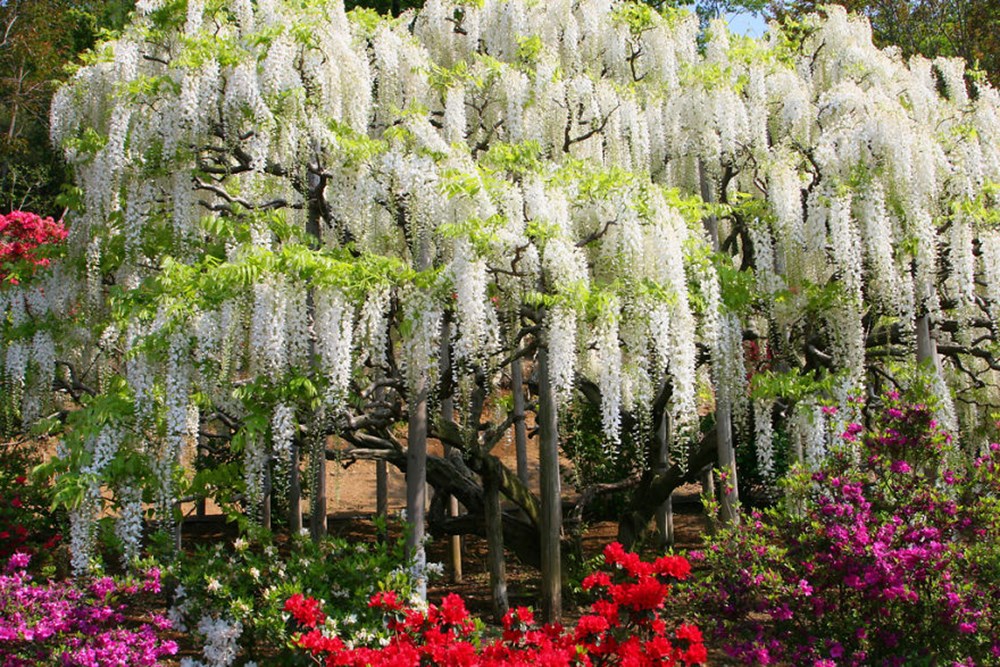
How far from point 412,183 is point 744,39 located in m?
4.77

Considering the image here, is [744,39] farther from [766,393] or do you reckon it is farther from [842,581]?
[842,581]

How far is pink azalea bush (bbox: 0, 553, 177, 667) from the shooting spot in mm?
5020

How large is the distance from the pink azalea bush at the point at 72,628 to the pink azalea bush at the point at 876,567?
341 cm

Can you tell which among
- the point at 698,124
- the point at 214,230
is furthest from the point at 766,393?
the point at 214,230

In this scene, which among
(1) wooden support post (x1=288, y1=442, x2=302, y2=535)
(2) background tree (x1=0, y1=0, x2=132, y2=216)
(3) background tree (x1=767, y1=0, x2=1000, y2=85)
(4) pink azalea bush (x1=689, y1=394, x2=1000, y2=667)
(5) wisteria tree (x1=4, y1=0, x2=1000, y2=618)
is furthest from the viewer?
(2) background tree (x1=0, y1=0, x2=132, y2=216)

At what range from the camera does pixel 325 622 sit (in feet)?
17.0

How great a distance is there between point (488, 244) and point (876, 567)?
3.09 metres

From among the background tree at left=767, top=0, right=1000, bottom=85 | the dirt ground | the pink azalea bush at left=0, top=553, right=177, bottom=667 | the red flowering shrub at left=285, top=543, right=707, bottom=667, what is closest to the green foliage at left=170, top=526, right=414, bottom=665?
the pink azalea bush at left=0, top=553, right=177, bottom=667

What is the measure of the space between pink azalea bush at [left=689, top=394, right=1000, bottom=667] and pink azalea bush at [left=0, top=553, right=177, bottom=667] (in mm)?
3410

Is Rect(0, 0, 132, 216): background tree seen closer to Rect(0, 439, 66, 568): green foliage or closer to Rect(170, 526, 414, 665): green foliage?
Rect(0, 439, 66, 568): green foliage

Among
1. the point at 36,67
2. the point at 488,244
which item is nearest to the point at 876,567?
the point at 488,244

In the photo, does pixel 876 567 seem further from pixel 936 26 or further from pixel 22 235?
pixel 936 26

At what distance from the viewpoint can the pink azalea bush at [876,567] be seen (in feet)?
14.9

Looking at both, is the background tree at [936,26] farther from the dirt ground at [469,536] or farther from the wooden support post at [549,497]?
the wooden support post at [549,497]
